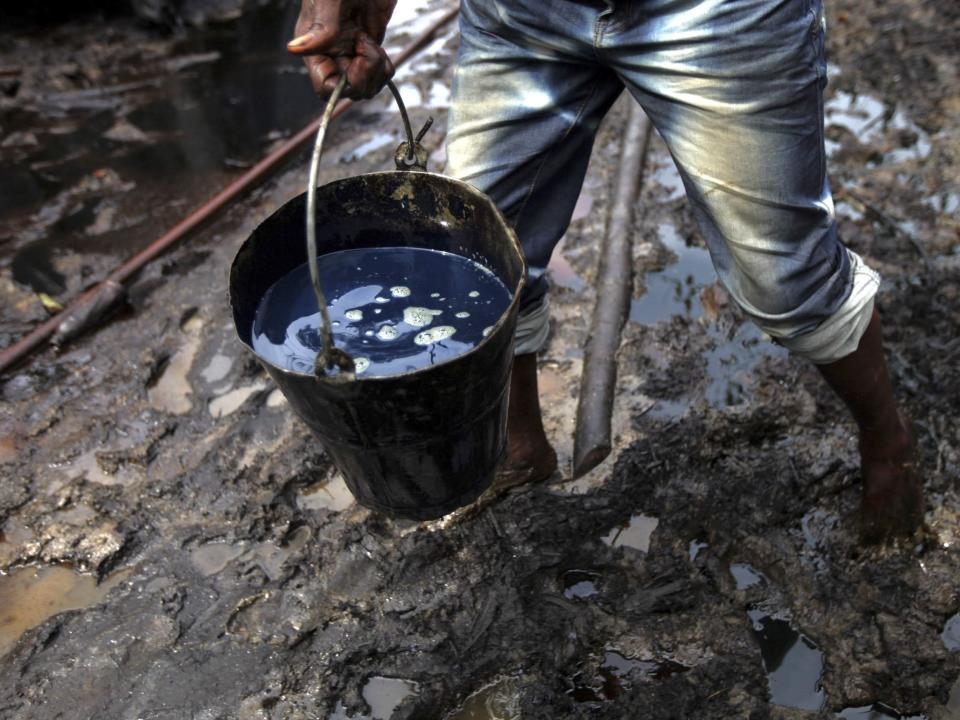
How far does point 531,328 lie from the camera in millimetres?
2154

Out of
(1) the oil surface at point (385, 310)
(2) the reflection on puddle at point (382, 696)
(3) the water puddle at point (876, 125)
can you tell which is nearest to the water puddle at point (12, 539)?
(2) the reflection on puddle at point (382, 696)

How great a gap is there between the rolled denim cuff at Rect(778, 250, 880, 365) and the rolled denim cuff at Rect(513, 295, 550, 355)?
0.59 m

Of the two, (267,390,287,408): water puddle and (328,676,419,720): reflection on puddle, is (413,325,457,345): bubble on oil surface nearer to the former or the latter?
(328,676,419,720): reflection on puddle

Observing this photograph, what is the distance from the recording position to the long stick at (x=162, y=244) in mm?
3172

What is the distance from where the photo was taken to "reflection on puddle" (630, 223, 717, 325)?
10.2ft

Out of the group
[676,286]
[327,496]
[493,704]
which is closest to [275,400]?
[327,496]

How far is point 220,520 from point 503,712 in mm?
1009

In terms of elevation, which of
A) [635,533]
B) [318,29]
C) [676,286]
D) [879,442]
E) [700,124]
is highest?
Answer: [318,29]

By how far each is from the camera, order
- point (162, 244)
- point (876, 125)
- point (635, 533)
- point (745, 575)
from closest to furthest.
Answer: point (745, 575), point (635, 533), point (162, 244), point (876, 125)

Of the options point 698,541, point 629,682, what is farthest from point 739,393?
point 629,682

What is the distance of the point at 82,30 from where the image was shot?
20.4 ft

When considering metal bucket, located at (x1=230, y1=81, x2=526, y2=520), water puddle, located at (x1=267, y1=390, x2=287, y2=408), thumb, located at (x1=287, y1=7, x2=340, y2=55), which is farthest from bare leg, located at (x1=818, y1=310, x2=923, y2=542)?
water puddle, located at (x1=267, y1=390, x2=287, y2=408)

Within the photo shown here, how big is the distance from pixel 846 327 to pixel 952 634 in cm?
88

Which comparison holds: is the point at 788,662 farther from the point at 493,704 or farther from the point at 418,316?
the point at 418,316
